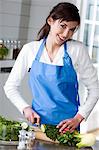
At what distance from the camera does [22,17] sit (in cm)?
480

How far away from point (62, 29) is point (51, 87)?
317 mm

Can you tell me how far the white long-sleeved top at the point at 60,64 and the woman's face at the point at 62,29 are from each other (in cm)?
11

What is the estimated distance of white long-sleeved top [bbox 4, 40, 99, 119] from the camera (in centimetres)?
214

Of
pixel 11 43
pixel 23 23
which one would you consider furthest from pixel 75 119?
pixel 23 23

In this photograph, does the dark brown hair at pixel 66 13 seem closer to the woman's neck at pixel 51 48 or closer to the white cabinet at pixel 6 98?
the woman's neck at pixel 51 48

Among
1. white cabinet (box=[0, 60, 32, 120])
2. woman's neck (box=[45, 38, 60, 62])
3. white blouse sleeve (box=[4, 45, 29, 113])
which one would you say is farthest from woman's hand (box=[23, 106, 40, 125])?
white cabinet (box=[0, 60, 32, 120])

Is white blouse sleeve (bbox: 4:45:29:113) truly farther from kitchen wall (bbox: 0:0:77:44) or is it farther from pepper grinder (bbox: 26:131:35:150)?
kitchen wall (bbox: 0:0:77:44)

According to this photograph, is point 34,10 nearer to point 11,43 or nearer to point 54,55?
point 11,43

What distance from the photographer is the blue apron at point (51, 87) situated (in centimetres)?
219

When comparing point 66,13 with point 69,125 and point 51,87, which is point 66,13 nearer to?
point 51,87

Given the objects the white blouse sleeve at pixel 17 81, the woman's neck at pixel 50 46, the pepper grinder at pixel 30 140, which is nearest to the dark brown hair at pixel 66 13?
the woman's neck at pixel 50 46

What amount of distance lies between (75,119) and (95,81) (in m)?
0.26

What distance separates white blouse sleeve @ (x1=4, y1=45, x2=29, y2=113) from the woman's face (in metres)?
0.18

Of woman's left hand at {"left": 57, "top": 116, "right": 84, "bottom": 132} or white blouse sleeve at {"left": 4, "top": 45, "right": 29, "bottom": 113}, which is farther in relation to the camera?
white blouse sleeve at {"left": 4, "top": 45, "right": 29, "bottom": 113}
